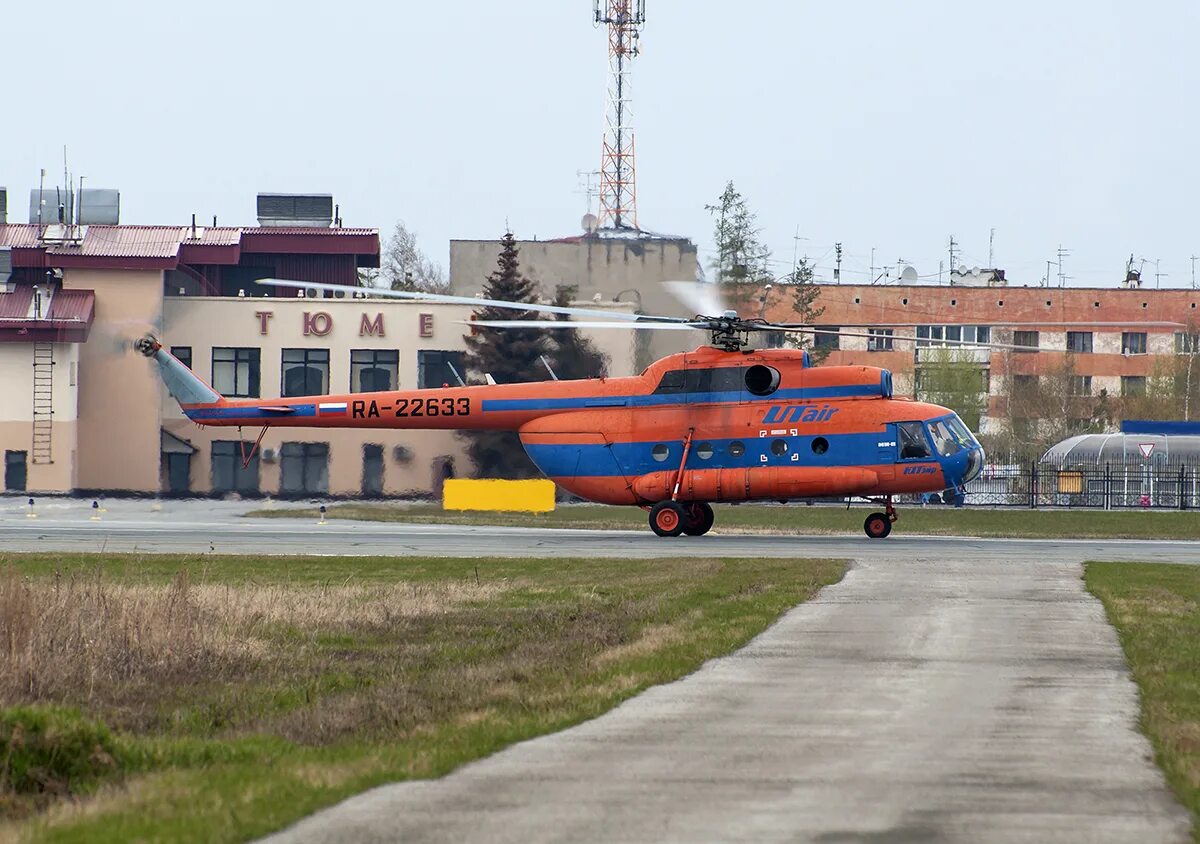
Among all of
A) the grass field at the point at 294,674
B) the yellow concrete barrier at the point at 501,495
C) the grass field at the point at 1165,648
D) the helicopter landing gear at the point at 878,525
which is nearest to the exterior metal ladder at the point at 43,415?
the yellow concrete barrier at the point at 501,495

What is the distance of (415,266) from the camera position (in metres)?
139

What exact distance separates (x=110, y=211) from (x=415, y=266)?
222ft

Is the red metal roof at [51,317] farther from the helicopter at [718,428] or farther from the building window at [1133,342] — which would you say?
the building window at [1133,342]

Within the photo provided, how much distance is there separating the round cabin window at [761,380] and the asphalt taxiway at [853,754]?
568 inches

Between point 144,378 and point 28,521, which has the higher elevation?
point 144,378

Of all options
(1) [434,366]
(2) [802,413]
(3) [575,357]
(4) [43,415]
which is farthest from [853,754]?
(1) [434,366]

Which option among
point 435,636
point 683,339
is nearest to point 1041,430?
point 683,339

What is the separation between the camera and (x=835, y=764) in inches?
381

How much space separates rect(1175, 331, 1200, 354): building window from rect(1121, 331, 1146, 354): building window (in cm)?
243

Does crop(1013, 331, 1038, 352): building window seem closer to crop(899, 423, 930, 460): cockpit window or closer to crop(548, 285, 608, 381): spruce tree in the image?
crop(548, 285, 608, 381): spruce tree

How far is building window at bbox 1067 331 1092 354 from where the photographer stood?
97.9 metres

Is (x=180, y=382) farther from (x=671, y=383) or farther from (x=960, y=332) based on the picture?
(x=960, y=332)

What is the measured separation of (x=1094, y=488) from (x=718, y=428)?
95.6 ft

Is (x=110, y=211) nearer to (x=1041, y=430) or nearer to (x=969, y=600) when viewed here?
(x=1041, y=430)
